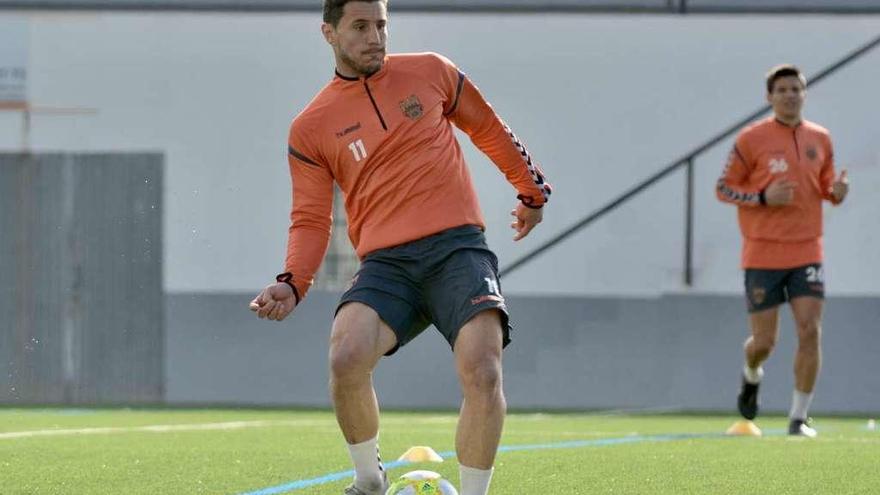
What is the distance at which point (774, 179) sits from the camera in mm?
11258

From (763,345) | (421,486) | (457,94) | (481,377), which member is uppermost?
(457,94)

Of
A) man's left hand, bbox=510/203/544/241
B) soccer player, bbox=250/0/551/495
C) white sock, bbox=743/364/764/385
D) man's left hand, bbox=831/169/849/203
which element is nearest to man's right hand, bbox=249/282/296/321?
soccer player, bbox=250/0/551/495

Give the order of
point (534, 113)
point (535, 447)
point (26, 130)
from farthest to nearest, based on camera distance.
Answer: point (26, 130) → point (534, 113) → point (535, 447)

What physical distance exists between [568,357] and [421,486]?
10.5 meters

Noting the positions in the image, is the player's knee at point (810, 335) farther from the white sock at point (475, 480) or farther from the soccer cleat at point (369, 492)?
the white sock at point (475, 480)

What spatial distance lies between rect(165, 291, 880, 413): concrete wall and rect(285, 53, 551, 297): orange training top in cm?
972

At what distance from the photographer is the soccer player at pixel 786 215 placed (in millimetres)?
10992

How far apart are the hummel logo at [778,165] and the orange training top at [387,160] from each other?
5043 mm

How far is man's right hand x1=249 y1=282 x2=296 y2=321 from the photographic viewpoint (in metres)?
5.94

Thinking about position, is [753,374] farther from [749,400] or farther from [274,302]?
[274,302]

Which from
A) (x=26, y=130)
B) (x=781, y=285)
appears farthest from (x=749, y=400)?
(x=26, y=130)

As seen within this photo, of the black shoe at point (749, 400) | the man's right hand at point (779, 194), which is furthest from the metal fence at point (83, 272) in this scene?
the man's right hand at point (779, 194)

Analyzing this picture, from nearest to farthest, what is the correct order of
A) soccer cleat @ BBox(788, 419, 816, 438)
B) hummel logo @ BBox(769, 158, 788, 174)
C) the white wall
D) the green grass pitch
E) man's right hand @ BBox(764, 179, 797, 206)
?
the green grass pitch → soccer cleat @ BBox(788, 419, 816, 438) → man's right hand @ BBox(764, 179, 797, 206) → hummel logo @ BBox(769, 158, 788, 174) → the white wall

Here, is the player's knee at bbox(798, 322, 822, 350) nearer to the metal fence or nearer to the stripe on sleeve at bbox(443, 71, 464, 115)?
the stripe on sleeve at bbox(443, 71, 464, 115)
